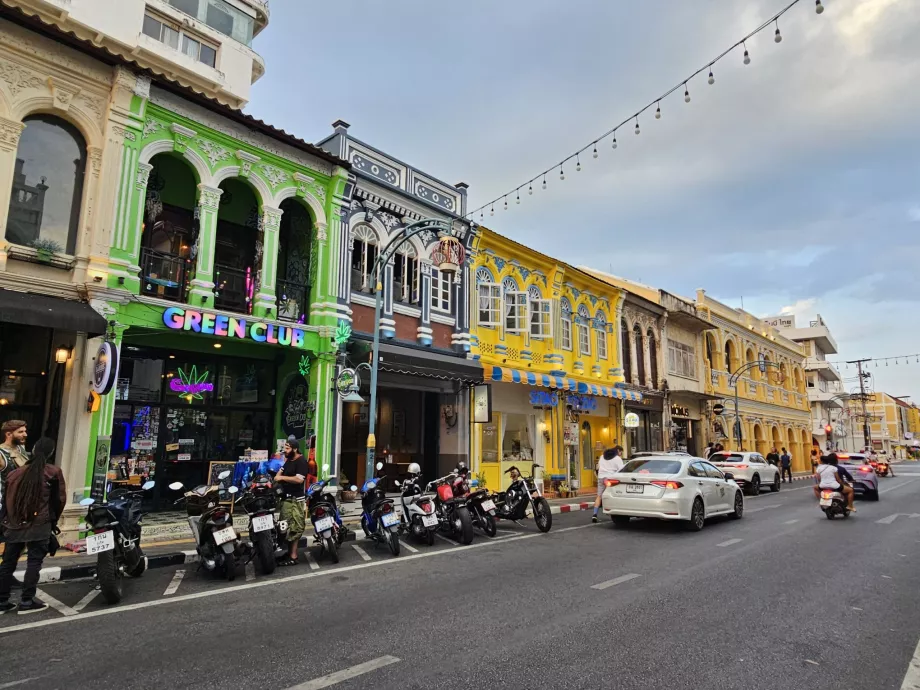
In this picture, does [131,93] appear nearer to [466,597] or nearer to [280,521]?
[280,521]

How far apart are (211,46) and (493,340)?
59.7 feet

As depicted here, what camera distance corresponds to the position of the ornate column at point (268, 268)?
12320 mm

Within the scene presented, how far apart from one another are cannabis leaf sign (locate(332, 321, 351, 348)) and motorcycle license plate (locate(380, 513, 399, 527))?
214 inches

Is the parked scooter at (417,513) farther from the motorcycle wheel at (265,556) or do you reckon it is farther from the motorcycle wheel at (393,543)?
the motorcycle wheel at (265,556)

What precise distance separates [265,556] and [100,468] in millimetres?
4275

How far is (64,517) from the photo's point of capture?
9.06 meters

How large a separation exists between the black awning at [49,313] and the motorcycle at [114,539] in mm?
3471

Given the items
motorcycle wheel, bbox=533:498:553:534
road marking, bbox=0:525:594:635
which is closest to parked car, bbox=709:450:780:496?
motorcycle wheel, bbox=533:498:553:534

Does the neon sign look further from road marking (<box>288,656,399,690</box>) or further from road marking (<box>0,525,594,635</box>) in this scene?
road marking (<box>288,656,399,690</box>)

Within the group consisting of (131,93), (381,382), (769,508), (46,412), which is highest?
(131,93)

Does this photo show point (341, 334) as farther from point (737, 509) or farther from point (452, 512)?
point (737, 509)

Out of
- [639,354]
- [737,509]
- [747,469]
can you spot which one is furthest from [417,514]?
[639,354]

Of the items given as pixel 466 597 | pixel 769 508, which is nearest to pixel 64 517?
pixel 466 597

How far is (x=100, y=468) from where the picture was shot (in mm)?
9570
